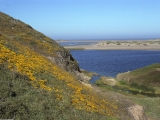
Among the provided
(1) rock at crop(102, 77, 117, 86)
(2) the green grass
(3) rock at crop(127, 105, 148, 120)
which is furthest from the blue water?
(2) the green grass

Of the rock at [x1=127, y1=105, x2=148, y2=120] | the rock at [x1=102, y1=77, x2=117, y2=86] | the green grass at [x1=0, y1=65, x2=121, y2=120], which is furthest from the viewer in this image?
the rock at [x1=102, y1=77, x2=117, y2=86]

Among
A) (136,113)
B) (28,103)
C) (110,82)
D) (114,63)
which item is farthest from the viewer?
(114,63)

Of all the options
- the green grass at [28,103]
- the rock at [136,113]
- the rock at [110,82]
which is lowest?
the rock at [110,82]

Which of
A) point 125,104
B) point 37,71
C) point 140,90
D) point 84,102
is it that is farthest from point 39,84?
point 140,90

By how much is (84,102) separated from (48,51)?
25404mm

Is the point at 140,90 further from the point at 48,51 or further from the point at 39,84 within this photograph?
the point at 39,84

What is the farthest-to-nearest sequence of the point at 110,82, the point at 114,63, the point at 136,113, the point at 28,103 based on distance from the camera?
the point at 114,63 → the point at 110,82 → the point at 136,113 → the point at 28,103

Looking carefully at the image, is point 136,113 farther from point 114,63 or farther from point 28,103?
point 114,63

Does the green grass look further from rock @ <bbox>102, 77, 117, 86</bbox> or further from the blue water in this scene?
the blue water

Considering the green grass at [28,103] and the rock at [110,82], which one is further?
the rock at [110,82]

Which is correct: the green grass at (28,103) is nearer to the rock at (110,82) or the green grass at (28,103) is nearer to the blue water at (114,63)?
the rock at (110,82)

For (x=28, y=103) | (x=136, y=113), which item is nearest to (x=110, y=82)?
(x=136, y=113)

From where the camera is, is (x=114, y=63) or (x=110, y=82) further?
(x=114, y=63)

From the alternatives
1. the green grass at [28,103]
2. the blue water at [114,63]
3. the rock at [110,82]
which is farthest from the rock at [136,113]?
the blue water at [114,63]
